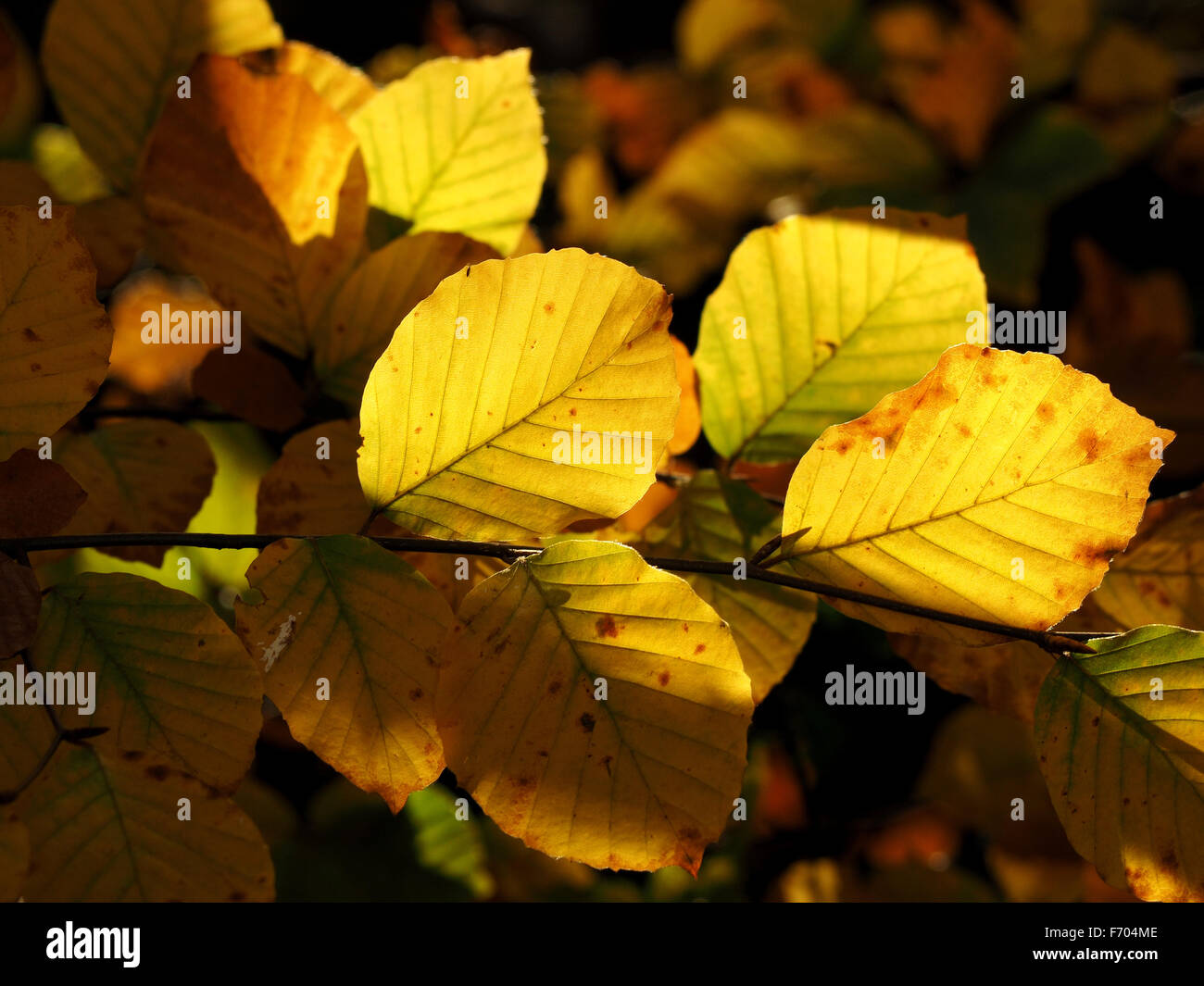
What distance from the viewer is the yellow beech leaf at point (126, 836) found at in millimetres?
296

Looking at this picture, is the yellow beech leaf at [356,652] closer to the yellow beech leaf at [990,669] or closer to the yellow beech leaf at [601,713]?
the yellow beech leaf at [601,713]

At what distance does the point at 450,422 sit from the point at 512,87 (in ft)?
0.60

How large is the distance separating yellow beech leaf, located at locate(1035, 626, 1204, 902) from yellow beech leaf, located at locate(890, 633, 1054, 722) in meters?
0.03

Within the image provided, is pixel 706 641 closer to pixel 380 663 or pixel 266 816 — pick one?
pixel 380 663

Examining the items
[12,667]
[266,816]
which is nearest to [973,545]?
[12,667]

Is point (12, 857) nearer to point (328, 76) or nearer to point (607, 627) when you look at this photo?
point (607, 627)

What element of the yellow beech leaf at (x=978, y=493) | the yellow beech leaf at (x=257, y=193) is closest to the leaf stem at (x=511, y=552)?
the yellow beech leaf at (x=978, y=493)

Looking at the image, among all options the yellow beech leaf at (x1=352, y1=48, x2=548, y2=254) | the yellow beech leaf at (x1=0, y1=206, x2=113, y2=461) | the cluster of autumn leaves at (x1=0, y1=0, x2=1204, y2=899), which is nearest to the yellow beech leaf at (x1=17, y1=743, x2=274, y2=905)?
the cluster of autumn leaves at (x1=0, y1=0, x2=1204, y2=899)

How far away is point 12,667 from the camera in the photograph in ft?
0.96

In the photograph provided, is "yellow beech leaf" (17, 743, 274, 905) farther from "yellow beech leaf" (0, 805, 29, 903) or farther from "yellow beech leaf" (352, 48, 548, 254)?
"yellow beech leaf" (352, 48, 548, 254)

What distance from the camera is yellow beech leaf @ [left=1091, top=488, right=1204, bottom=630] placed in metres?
0.35

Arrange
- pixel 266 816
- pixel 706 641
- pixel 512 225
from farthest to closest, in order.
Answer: pixel 266 816 → pixel 512 225 → pixel 706 641

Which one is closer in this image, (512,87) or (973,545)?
(973,545)

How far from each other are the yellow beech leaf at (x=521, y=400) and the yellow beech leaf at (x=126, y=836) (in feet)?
0.36
